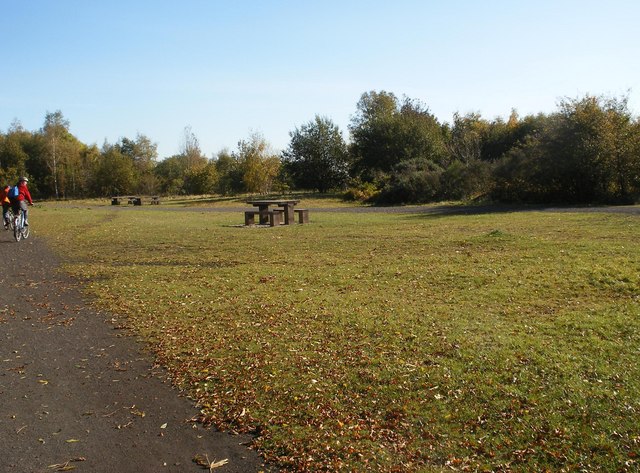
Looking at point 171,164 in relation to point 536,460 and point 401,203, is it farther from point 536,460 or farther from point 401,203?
point 536,460

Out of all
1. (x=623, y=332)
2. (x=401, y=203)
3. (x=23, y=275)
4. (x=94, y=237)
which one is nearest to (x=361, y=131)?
(x=401, y=203)

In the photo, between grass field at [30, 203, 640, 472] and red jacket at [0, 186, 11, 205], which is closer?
grass field at [30, 203, 640, 472]

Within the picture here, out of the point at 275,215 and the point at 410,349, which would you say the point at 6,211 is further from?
the point at 410,349

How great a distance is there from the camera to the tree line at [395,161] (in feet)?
97.4

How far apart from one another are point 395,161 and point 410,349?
45785mm

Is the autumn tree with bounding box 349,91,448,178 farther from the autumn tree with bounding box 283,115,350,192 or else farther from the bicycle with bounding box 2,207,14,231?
the bicycle with bounding box 2,207,14,231

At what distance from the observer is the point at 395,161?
167ft

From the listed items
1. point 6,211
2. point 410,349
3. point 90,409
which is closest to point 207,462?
point 90,409

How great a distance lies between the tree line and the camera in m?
29.7

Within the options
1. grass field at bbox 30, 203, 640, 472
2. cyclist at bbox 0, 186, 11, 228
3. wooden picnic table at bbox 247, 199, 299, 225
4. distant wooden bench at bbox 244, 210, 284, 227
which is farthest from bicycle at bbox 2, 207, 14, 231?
wooden picnic table at bbox 247, 199, 299, 225

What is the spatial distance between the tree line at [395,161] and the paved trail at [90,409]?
28.1 meters

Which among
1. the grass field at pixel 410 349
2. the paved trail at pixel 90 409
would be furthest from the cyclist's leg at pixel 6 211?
the paved trail at pixel 90 409

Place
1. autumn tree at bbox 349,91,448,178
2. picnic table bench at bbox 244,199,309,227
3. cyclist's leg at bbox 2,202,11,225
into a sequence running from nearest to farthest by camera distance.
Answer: cyclist's leg at bbox 2,202,11,225 < picnic table bench at bbox 244,199,309,227 < autumn tree at bbox 349,91,448,178

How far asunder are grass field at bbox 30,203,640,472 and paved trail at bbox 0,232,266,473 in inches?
10.5
